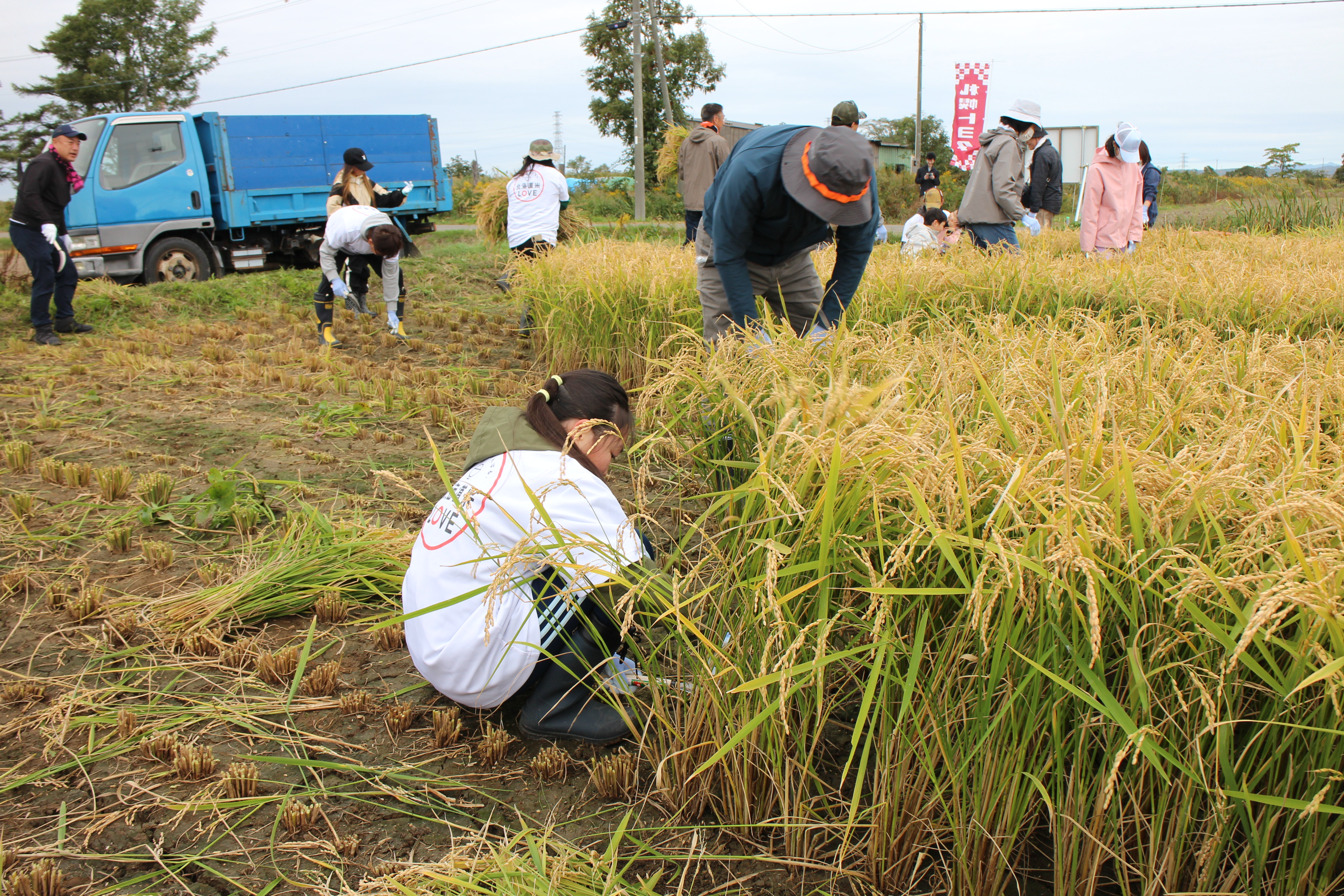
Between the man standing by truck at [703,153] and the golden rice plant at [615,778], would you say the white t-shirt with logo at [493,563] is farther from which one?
the man standing by truck at [703,153]

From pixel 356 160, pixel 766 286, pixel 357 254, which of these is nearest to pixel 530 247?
pixel 357 254

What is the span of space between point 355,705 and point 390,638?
1.22ft

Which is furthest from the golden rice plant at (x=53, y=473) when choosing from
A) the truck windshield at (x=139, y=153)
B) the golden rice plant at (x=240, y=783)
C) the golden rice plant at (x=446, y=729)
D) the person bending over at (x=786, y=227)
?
the truck windshield at (x=139, y=153)

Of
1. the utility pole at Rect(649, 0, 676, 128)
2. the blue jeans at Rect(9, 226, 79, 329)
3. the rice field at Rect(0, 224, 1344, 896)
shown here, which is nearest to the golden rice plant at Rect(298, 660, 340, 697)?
Answer: the rice field at Rect(0, 224, 1344, 896)

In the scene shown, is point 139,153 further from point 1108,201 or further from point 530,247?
point 1108,201

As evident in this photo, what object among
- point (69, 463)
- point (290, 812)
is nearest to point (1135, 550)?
point (290, 812)

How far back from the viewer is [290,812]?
173 centimetres

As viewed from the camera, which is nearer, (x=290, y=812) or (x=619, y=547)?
(x=619, y=547)

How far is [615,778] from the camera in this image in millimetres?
1806

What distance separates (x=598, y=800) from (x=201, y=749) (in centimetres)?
93

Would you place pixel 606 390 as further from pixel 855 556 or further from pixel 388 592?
pixel 388 592

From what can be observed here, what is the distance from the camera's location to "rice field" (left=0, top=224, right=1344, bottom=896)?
4.18ft

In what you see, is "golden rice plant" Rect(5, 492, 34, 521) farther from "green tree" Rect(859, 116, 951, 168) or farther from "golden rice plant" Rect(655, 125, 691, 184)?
"green tree" Rect(859, 116, 951, 168)

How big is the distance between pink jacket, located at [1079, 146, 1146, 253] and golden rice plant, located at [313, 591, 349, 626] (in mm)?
5448
